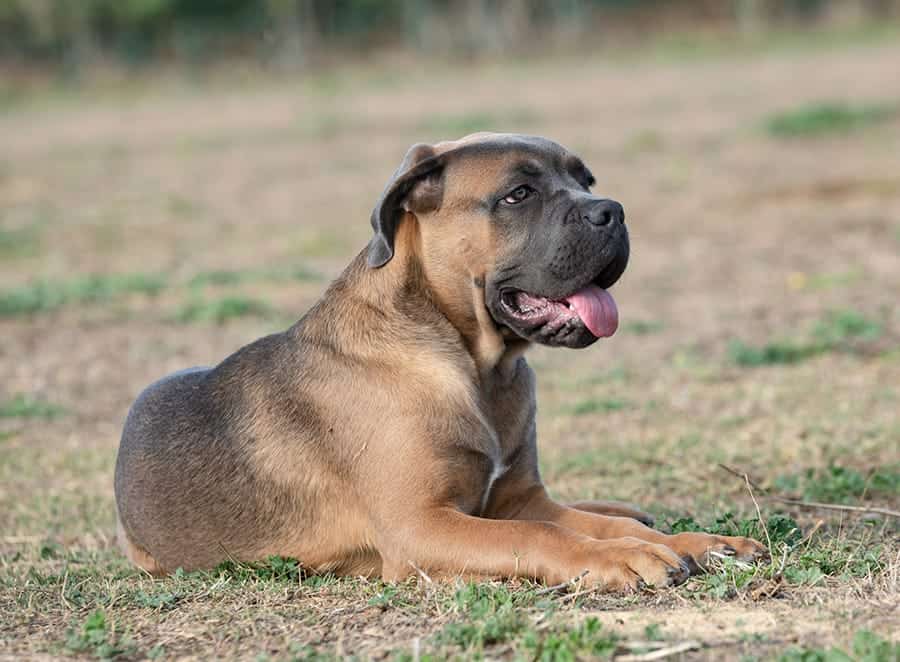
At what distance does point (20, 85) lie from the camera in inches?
2219

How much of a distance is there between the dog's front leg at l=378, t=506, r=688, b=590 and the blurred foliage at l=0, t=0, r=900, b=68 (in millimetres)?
56783

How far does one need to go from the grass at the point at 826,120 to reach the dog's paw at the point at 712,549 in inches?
672

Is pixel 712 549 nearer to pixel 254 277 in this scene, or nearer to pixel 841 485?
pixel 841 485

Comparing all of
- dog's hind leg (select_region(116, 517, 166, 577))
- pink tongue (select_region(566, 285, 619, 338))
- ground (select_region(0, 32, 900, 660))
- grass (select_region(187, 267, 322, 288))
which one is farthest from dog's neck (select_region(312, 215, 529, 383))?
grass (select_region(187, 267, 322, 288))

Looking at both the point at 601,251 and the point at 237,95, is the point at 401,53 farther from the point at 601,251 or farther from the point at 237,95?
the point at 601,251

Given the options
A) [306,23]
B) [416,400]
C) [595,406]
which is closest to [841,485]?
[595,406]

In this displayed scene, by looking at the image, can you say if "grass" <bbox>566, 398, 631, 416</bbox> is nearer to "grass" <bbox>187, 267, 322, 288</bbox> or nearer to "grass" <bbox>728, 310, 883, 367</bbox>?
"grass" <bbox>728, 310, 883, 367</bbox>

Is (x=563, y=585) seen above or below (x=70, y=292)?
above

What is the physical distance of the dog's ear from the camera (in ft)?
17.7

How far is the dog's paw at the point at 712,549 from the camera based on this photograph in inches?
196

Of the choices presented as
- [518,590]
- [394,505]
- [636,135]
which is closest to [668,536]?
[518,590]

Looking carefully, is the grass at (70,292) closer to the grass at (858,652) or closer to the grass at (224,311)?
the grass at (224,311)

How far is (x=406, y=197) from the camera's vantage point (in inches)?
216

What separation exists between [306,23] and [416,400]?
61.1m
